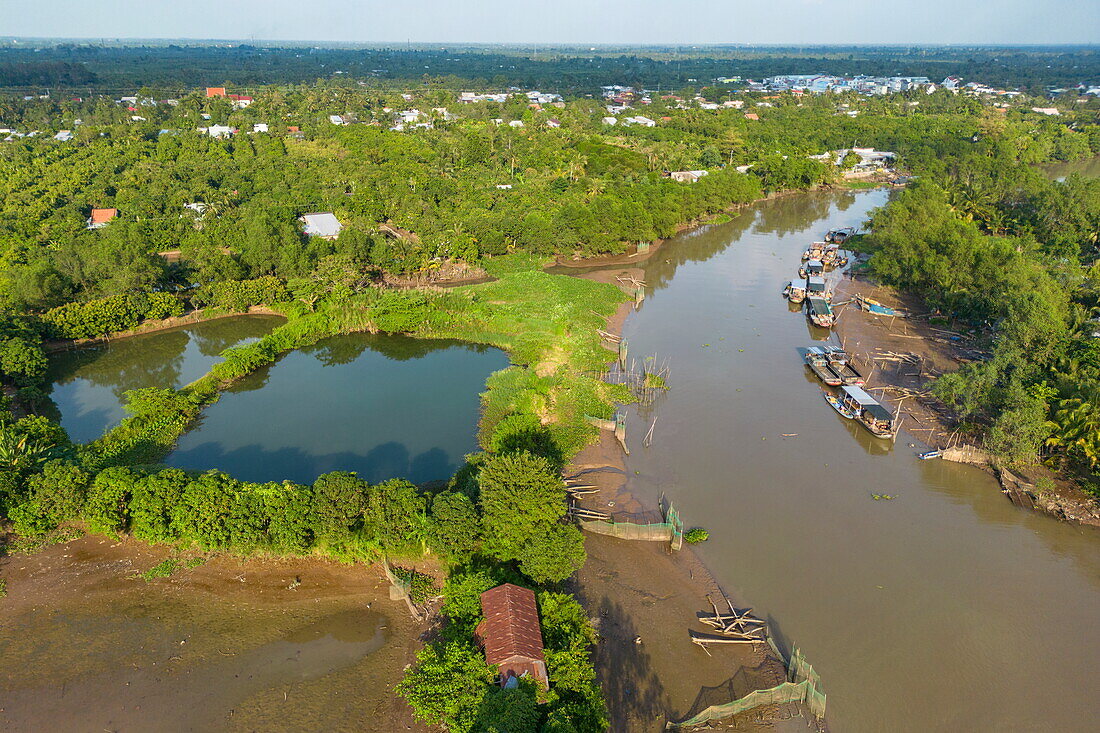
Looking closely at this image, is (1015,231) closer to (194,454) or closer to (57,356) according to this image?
(194,454)

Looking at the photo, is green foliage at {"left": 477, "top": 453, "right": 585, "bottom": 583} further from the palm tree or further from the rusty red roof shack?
the palm tree

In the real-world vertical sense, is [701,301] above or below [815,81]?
below

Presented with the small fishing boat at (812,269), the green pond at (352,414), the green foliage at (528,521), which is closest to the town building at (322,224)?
the green pond at (352,414)

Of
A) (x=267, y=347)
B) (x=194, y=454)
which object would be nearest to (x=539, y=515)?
(x=194, y=454)

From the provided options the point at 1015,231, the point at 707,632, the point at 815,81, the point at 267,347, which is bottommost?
the point at 707,632

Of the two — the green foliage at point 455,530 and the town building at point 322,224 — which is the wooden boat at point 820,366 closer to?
the green foliage at point 455,530

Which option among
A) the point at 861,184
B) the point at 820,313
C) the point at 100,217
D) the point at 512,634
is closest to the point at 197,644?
the point at 512,634
